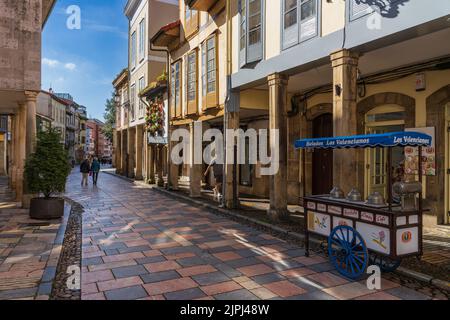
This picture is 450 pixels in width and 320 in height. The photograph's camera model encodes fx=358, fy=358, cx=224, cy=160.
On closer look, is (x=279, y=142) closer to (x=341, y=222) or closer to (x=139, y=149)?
(x=341, y=222)

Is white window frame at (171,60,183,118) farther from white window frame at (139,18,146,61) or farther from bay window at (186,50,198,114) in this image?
white window frame at (139,18,146,61)

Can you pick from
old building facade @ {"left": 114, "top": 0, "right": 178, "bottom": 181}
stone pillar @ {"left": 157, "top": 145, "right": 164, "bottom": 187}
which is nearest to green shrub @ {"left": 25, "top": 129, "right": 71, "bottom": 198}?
stone pillar @ {"left": 157, "top": 145, "right": 164, "bottom": 187}

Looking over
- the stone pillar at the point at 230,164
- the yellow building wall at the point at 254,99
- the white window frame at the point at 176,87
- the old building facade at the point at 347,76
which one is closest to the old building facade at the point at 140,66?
the white window frame at the point at 176,87

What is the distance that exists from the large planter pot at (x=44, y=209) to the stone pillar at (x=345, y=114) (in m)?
7.35

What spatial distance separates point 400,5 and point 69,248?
286 inches

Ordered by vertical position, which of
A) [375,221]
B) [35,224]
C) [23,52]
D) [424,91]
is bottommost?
[35,224]

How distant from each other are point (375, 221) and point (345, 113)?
271 centimetres

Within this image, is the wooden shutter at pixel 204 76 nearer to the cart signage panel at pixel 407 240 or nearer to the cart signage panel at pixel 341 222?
the cart signage panel at pixel 341 222

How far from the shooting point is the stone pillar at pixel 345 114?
270 inches

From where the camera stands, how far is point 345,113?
6910mm

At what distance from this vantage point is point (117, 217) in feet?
33.5

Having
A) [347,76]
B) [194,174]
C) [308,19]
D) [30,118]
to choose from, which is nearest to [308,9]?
[308,19]

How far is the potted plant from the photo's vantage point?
9641mm
